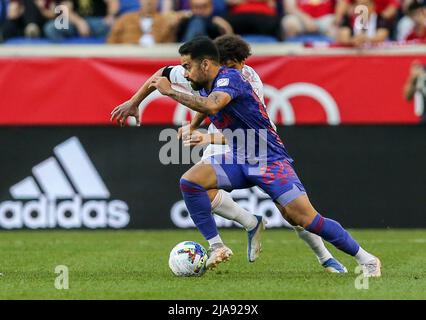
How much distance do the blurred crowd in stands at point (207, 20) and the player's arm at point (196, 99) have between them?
823 cm

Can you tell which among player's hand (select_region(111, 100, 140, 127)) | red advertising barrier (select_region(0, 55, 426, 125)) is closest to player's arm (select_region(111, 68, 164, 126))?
player's hand (select_region(111, 100, 140, 127))

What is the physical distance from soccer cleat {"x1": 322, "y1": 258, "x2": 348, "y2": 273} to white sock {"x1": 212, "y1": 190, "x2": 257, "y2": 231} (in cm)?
81

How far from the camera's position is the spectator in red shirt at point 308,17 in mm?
18188

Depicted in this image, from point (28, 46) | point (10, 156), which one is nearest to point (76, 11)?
point (28, 46)

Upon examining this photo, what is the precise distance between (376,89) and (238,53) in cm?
683

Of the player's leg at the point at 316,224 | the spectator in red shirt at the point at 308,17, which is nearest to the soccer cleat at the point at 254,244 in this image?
the player's leg at the point at 316,224

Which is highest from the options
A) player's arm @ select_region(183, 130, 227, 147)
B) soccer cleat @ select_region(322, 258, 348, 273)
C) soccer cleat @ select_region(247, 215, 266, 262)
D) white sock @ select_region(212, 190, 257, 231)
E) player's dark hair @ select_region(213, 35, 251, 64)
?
player's dark hair @ select_region(213, 35, 251, 64)

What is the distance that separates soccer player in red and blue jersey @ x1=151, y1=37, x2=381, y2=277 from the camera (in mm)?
9117

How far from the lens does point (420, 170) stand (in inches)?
581

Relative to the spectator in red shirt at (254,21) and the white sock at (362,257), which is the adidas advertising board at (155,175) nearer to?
the spectator in red shirt at (254,21)

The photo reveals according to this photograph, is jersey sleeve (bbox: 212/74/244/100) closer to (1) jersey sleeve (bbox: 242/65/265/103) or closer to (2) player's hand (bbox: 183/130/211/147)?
(2) player's hand (bbox: 183/130/211/147)

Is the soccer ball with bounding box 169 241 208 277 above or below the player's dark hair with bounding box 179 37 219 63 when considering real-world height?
below

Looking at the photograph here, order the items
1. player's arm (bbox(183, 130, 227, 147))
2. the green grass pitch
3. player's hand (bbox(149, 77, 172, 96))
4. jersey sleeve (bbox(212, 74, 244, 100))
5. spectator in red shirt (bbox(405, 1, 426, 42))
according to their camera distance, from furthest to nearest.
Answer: spectator in red shirt (bbox(405, 1, 426, 42)) < player's arm (bbox(183, 130, 227, 147)) < jersey sleeve (bbox(212, 74, 244, 100)) < player's hand (bbox(149, 77, 172, 96)) < the green grass pitch
